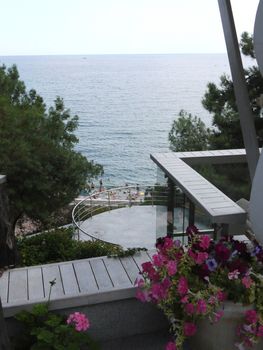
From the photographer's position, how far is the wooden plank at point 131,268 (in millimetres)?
2445

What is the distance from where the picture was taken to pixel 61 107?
415 inches

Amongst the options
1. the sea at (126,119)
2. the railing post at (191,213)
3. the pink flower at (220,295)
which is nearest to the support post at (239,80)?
the railing post at (191,213)

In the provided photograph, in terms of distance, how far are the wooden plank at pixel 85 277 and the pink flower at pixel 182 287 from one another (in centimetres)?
61

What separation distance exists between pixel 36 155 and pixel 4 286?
6.89 metres

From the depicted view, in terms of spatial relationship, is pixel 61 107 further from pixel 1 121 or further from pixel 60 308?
pixel 60 308

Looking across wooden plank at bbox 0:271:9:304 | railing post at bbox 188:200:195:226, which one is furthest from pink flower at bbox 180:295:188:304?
railing post at bbox 188:200:195:226

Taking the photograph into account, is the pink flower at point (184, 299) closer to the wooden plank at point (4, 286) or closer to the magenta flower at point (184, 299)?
the magenta flower at point (184, 299)

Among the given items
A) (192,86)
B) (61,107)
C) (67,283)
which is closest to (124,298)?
(67,283)

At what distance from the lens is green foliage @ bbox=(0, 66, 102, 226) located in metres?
8.43

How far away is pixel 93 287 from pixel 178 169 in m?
1.27

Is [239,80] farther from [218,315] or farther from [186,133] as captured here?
[186,133]

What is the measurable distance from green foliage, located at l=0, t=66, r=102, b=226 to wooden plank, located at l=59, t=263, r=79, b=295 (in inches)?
236

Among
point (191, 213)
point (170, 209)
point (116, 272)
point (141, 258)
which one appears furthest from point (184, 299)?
point (170, 209)

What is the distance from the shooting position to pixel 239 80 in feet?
7.83
